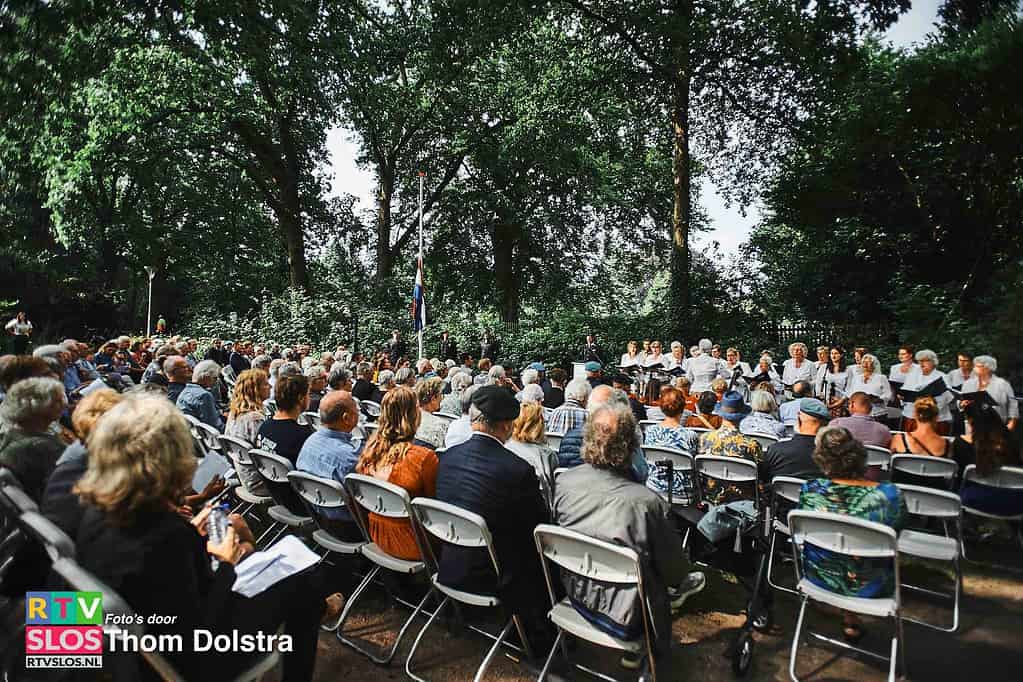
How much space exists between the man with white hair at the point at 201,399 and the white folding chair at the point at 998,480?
648cm

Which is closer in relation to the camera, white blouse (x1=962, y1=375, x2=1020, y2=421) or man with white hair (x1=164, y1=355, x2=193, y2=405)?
man with white hair (x1=164, y1=355, x2=193, y2=405)

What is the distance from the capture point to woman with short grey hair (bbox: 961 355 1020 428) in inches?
279

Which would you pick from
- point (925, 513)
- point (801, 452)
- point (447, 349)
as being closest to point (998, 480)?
point (925, 513)

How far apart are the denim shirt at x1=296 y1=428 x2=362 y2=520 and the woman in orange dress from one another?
0.23m

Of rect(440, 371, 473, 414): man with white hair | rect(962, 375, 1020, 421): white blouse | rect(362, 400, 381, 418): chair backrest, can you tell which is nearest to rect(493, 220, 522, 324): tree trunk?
rect(440, 371, 473, 414): man with white hair

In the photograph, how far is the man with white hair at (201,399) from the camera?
5625 millimetres

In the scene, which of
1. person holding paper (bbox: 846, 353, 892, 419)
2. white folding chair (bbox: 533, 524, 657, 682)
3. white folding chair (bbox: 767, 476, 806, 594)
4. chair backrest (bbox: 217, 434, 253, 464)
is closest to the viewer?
white folding chair (bbox: 533, 524, 657, 682)

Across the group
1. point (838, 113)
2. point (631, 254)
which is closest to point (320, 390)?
point (838, 113)

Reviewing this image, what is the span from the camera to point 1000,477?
4582 millimetres

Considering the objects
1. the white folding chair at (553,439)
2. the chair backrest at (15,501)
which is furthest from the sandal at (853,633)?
the chair backrest at (15,501)

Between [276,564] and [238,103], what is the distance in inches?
613

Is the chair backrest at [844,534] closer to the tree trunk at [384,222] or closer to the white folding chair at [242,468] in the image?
the white folding chair at [242,468]

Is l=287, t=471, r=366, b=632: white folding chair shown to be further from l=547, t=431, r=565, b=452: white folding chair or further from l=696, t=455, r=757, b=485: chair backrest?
l=696, t=455, r=757, b=485: chair backrest

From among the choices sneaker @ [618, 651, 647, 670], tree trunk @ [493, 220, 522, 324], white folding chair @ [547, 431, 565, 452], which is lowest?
sneaker @ [618, 651, 647, 670]
